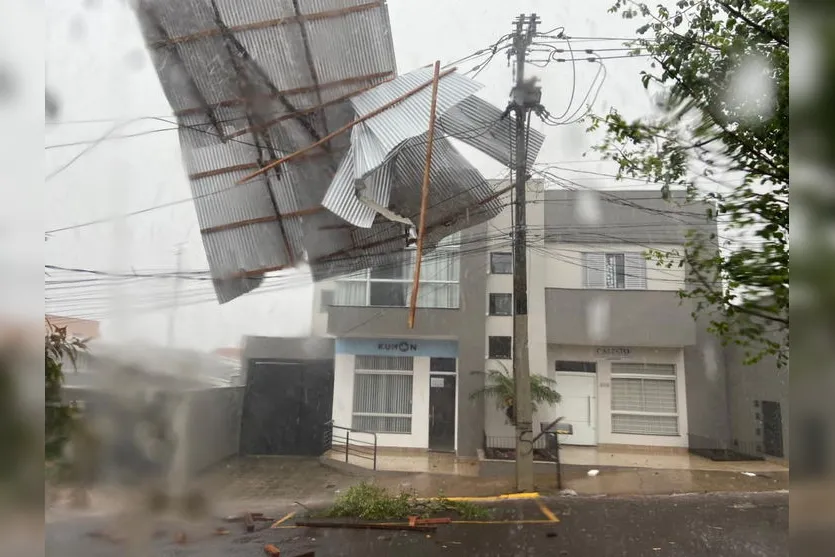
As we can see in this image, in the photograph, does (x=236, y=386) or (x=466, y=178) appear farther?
(x=466, y=178)

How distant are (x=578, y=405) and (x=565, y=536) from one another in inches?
19.6

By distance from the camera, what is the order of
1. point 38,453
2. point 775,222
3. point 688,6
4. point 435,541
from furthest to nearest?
point 688,6
point 435,541
point 775,222
point 38,453

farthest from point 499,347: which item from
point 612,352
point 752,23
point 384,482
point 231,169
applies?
point 752,23

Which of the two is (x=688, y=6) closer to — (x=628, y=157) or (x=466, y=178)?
(x=628, y=157)

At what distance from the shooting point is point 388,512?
1.93 m

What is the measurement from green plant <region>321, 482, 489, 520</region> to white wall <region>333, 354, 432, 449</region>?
19cm

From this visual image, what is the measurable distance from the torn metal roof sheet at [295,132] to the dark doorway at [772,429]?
1187 mm

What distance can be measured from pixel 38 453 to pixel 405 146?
157 centimetres

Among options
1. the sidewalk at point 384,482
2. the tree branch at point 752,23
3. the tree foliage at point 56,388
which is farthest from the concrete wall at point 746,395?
the tree foliage at point 56,388

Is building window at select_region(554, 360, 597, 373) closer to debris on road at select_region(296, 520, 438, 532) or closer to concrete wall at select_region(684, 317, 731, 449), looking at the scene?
concrete wall at select_region(684, 317, 731, 449)

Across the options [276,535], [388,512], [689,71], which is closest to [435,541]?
[388,512]

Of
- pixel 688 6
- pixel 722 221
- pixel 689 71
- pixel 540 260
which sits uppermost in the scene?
pixel 688 6

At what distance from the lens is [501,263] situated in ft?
6.59

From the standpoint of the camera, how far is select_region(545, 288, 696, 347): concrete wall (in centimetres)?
192
